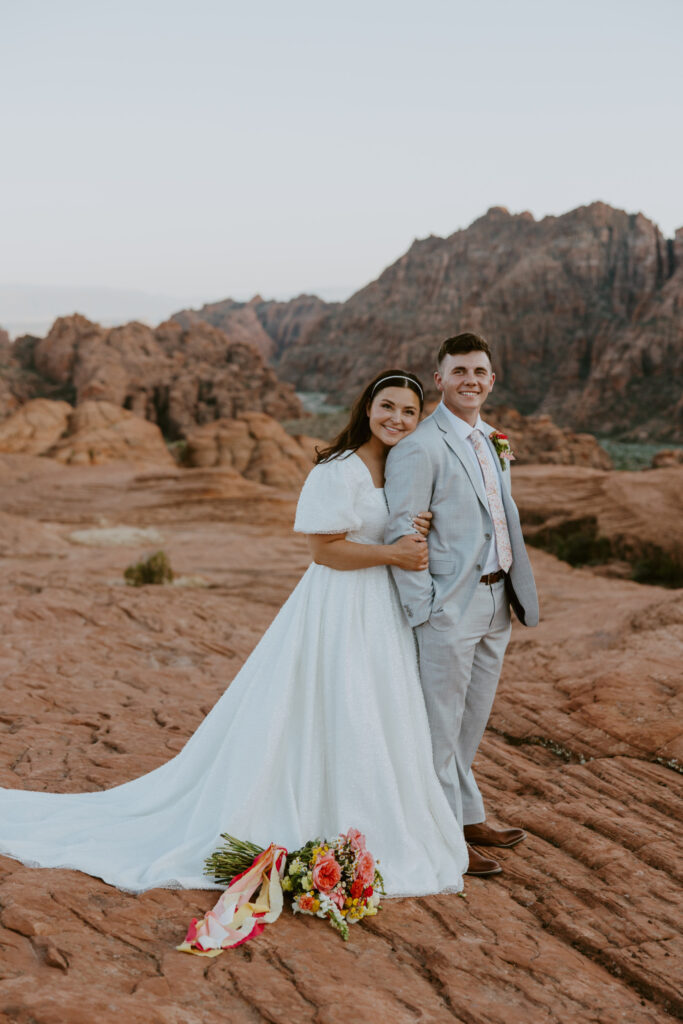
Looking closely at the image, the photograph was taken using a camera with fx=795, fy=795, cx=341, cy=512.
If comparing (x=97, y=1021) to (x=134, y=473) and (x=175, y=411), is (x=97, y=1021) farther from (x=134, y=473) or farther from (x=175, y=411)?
(x=175, y=411)

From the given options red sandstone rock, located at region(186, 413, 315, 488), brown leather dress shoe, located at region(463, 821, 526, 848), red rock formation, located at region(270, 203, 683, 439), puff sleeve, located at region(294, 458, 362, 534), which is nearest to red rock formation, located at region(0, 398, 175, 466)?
red sandstone rock, located at region(186, 413, 315, 488)

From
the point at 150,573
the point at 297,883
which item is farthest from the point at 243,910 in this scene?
the point at 150,573

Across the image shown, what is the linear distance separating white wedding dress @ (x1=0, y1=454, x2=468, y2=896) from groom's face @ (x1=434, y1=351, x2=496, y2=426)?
1.75ft

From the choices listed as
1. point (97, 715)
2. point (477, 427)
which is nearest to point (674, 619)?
point (477, 427)

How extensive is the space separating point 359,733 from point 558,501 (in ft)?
60.1

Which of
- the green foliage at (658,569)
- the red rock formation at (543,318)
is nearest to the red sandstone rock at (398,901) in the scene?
Result: the green foliage at (658,569)

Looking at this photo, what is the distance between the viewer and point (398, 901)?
3.37 meters

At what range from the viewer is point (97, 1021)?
232cm

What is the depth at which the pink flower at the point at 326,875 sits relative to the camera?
3092 millimetres

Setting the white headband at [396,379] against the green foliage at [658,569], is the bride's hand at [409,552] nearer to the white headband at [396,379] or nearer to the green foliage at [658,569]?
the white headband at [396,379]

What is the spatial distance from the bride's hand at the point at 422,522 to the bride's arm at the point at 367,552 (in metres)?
0.05

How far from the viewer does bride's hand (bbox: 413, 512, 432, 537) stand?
11.4ft

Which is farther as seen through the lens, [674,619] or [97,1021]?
[674,619]

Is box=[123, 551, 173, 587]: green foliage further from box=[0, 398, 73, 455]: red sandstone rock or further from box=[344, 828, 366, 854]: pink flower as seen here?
box=[0, 398, 73, 455]: red sandstone rock
